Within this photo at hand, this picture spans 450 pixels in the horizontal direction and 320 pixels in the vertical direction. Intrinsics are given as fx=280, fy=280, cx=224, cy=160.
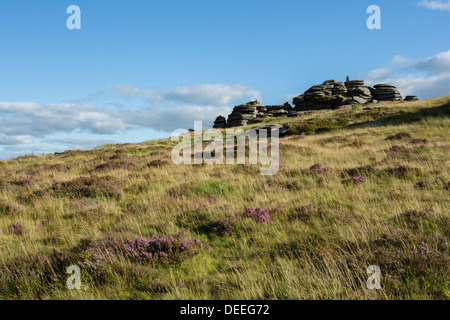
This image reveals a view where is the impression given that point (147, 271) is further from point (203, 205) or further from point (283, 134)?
point (283, 134)

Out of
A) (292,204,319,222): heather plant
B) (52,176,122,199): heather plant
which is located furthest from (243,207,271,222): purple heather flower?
(52,176,122,199): heather plant

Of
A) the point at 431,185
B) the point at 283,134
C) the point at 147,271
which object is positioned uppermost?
the point at 283,134

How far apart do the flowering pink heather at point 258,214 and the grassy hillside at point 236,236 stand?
28mm

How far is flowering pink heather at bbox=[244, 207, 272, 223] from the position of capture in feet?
22.2

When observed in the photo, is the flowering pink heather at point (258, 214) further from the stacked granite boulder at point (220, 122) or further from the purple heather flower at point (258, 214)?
the stacked granite boulder at point (220, 122)

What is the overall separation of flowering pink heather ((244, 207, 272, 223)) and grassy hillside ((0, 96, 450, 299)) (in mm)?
28

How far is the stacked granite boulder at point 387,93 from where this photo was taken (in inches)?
2692

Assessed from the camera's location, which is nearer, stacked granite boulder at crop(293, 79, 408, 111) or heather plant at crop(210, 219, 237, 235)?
heather plant at crop(210, 219, 237, 235)

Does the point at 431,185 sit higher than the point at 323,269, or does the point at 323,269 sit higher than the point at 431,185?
the point at 431,185

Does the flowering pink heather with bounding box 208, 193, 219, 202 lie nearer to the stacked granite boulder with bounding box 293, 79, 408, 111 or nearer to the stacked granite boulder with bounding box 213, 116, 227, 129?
the stacked granite boulder with bounding box 293, 79, 408, 111
